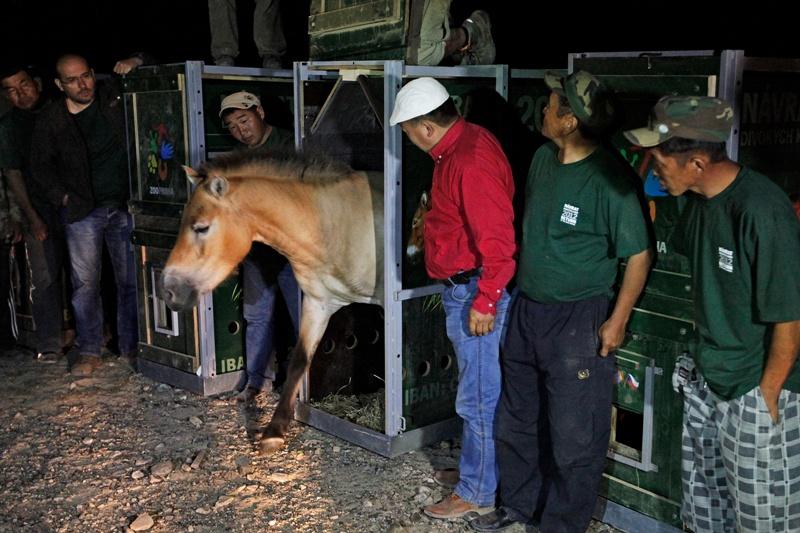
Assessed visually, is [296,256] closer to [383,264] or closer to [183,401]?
[383,264]

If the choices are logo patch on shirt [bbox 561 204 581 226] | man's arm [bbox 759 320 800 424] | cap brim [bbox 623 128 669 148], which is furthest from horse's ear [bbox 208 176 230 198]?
man's arm [bbox 759 320 800 424]

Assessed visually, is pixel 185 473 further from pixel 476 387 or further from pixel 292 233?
pixel 476 387

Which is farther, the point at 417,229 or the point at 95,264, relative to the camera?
the point at 95,264

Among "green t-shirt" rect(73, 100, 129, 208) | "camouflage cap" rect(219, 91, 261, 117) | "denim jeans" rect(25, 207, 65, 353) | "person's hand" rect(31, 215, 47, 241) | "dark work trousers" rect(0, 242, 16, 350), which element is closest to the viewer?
"camouflage cap" rect(219, 91, 261, 117)

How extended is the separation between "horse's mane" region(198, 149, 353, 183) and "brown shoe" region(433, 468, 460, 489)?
1699mm

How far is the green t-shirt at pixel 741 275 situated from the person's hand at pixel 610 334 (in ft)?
1.29

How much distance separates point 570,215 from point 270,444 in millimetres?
2279

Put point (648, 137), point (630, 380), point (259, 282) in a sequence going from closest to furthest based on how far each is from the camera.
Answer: point (648, 137)
point (630, 380)
point (259, 282)

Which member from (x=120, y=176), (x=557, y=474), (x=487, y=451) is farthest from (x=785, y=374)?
(x=120, y=176)

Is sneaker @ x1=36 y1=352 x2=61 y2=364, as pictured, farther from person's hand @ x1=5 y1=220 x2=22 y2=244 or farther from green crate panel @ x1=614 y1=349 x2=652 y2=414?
green crate panel @ x1=614 y1=349 x2=652 y2=414

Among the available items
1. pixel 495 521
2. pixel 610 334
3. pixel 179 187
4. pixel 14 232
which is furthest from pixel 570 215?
pixel 14 232

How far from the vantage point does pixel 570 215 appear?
3.07 meters

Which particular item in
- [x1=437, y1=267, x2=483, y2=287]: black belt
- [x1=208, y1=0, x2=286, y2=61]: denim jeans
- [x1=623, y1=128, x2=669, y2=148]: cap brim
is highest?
[x1=208, y1=0, x2=286, y2=61]: denim jeans

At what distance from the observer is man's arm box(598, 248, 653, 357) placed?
9.89ft
